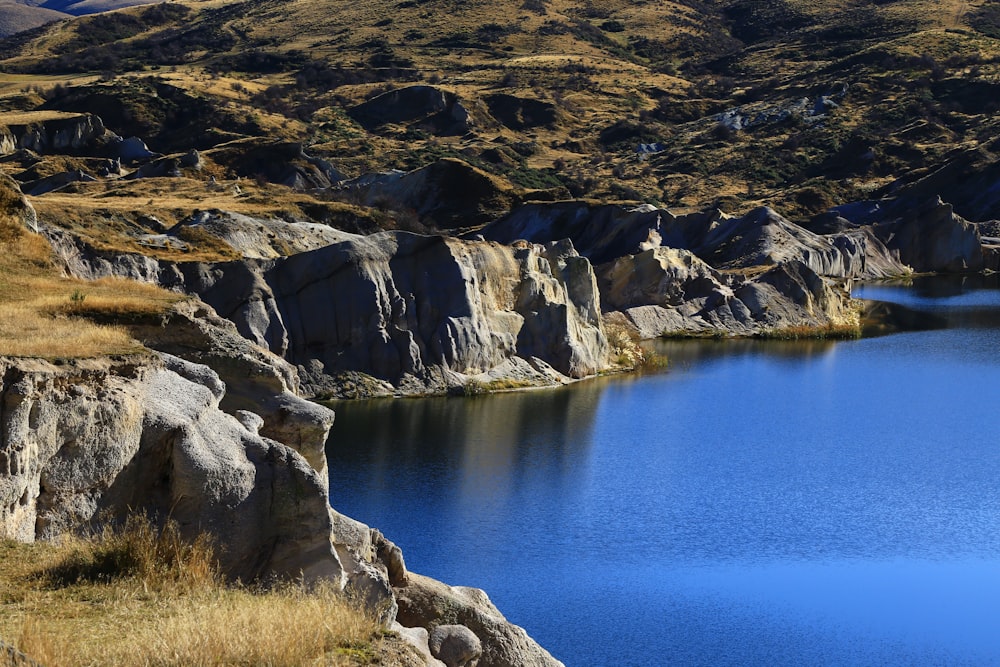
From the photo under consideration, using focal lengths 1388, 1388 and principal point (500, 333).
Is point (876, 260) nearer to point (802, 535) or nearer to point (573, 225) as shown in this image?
point (573, 225)

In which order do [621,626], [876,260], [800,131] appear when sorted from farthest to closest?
[800,131]
[876,260]
[621,626]

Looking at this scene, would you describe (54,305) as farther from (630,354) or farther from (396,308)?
(630,354)

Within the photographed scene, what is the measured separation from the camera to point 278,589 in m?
15.9

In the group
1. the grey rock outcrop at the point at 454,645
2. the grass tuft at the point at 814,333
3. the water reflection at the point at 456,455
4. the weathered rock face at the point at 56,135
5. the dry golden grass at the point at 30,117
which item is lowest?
the grass tuft at the point at 814,333

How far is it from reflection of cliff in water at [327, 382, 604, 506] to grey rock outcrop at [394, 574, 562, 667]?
17.1 metres

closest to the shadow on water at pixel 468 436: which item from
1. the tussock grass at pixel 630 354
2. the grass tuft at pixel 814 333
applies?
the tussock grass at pixel 630 354

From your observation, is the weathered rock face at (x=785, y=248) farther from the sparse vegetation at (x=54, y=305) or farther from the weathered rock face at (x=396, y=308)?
the sparse vegetation at (x=54, y=305)

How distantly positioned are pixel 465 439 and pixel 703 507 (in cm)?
1094

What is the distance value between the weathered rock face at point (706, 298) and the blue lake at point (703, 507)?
15499 millimetres

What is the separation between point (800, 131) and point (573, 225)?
72.0 metres

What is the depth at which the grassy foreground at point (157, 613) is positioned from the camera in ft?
35.4

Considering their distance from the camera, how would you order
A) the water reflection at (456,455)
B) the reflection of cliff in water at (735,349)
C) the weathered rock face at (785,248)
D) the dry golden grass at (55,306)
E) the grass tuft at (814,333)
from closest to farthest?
the dry golden grass at (55,306)
the water reflection at (456,455)
the reflection of cliff in water at (735,349)
the grass tuft at (814,333)
the weathered rock face at (785,248)

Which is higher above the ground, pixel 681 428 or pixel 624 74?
pixel 624 74

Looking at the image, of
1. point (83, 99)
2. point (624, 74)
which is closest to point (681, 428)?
point (83, 99)
